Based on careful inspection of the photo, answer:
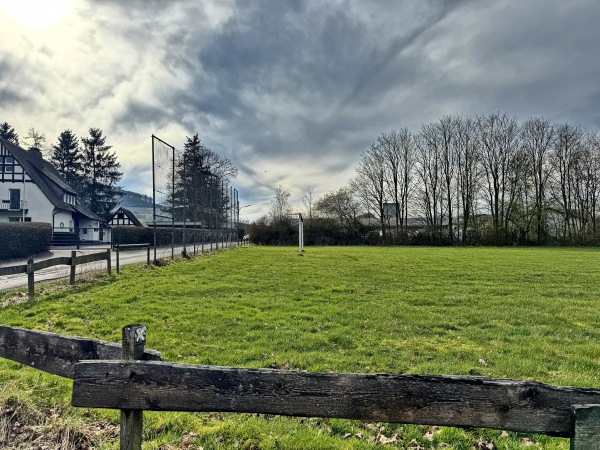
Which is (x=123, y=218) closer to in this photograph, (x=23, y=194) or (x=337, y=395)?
(x=23, y=194)

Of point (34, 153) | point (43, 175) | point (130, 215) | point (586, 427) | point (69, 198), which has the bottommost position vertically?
point (586, 427)

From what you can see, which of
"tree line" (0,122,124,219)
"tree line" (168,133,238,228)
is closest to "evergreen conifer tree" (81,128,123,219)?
"tree line" (0,122,124,219)

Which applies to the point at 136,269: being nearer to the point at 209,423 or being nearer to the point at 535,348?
the point at 209,423

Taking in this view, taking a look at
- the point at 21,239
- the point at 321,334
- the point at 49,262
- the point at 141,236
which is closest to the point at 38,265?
the point at 49,262

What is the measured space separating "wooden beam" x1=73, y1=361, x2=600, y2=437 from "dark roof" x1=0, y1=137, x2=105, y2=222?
38.6 meters

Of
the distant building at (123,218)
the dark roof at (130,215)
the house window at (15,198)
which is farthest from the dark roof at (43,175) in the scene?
the distant building at (123,218)

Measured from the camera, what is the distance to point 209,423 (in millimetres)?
3287

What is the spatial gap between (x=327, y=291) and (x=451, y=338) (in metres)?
4.60

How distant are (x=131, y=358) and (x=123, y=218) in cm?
5368

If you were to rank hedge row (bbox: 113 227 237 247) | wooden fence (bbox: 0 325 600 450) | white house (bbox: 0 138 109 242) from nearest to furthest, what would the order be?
wooden fence (bbox: 0 325 600 450), hedge row (bbox: 113 227 237 247), white house (bbox: 0 138 109 242)

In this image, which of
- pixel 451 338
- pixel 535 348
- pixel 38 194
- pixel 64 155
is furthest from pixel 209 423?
pixel 64 155

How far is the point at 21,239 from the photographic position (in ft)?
61.1

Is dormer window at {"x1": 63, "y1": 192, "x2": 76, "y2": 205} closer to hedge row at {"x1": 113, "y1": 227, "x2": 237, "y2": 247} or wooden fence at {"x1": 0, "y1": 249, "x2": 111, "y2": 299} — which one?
hedge row at {"x1": 113, "y1": 227, "x2": 237, "y2": 247}

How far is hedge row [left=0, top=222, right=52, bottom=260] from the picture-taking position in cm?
1772
